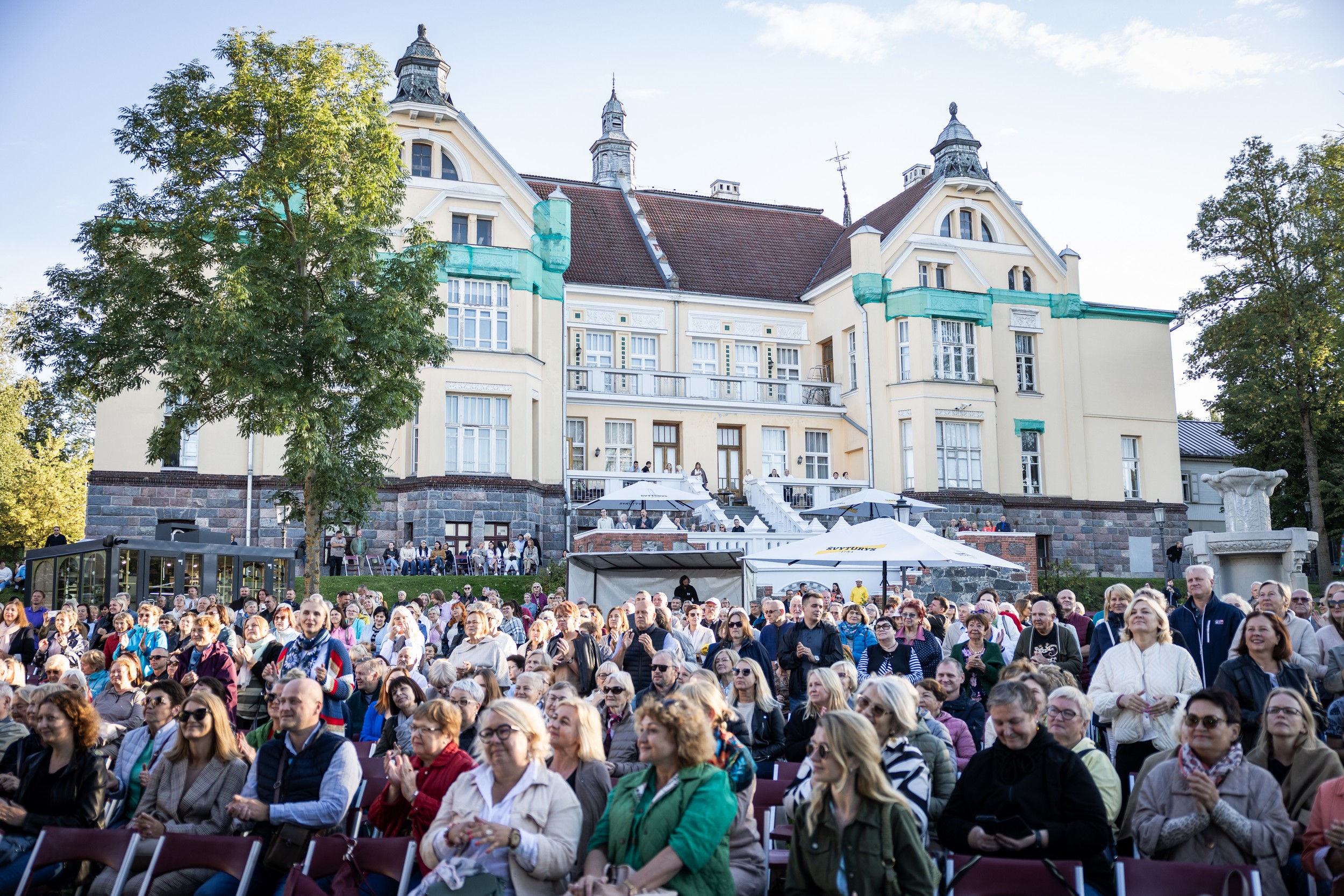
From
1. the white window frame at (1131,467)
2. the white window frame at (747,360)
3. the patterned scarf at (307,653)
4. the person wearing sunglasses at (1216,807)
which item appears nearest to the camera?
the person wearing sunglasses at (1216,807)

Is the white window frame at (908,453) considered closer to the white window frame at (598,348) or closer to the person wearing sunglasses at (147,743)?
the white window frame at (598,348)

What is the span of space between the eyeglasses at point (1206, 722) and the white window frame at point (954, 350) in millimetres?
31021

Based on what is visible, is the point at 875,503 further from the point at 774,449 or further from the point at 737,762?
the point at 737,762

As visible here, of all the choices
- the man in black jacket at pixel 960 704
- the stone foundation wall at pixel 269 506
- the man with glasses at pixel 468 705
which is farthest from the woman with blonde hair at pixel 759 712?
the stone foundation wall at pixel 269 506

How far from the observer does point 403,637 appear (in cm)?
1197

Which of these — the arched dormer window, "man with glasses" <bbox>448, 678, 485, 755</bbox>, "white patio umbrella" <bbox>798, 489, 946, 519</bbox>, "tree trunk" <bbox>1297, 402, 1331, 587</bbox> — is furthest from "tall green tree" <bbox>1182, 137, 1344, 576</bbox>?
"man with glasses" <bbox>448, 678, 485, 755</bbox>

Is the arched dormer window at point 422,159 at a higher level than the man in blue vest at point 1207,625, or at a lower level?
higher

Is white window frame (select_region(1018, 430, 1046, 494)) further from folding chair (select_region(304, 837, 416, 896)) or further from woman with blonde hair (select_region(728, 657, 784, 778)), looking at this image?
folding chair (select_region(304, 837, 416, 896))

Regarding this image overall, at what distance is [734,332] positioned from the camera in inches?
1505

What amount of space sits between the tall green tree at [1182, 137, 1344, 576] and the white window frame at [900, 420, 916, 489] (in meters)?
11.5

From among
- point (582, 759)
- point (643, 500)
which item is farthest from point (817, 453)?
point (582, 759)

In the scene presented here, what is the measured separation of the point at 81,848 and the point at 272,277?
1494cm

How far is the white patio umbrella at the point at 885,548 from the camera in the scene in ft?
45.3

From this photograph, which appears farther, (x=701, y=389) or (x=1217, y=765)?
(x=701, y=389)
